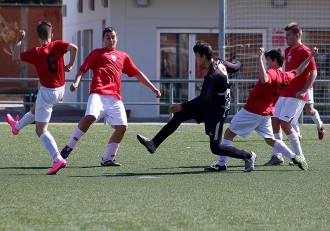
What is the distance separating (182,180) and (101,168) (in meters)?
1.70

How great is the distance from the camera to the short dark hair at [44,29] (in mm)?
11703

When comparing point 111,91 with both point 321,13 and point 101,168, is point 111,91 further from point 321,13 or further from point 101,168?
point 321,13

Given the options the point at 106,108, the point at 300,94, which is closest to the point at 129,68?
the point at 106,108

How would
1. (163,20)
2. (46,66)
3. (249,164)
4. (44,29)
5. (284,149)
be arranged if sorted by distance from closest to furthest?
1. (44,29)
2. (46,66)
3. (249,164)
4. (284,149)
5. (163,20)

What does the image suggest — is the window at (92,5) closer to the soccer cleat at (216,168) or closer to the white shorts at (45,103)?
the white shorts at (45,103)

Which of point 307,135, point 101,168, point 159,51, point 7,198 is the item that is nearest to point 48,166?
point 101,168

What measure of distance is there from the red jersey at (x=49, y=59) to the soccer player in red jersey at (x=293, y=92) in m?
3.11

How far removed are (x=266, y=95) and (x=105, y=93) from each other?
211 centimetres

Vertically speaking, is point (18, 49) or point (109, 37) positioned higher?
point (109, 37)

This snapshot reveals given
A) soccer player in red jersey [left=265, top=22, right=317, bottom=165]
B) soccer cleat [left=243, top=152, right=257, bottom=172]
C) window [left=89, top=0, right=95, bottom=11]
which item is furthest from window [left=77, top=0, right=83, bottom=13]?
soccer cleat [left=243, top=152, right=257, bottom=172]

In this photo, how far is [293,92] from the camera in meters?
12.9

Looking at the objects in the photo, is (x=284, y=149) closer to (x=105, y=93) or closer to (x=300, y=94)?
(x=300, y=94)

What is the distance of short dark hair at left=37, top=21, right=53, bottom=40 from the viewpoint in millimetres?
11703

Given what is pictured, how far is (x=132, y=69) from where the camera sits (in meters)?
12.9
